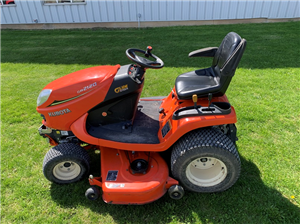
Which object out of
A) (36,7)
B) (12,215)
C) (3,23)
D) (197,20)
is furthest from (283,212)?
(3,23)

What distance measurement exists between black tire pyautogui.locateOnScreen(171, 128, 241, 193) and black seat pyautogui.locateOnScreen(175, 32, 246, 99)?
40 centimetres

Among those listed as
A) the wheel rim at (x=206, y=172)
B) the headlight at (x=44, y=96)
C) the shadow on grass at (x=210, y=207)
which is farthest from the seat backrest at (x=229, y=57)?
the headlight at (x=44, y=96)

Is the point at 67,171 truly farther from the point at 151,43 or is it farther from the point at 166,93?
the point at 151,43

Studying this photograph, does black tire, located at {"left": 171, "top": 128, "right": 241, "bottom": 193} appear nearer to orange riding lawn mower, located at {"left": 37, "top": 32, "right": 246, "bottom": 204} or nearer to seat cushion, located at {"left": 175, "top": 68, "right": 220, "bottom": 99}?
orange riding lawn mower, located at {"left": 37, "top": 32, "right": 246, "bottom": 204}

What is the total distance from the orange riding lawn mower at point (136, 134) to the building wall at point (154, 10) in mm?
6953

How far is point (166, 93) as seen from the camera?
4.41m

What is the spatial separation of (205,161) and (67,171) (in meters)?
1.52

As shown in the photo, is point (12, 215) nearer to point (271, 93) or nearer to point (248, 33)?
point (271, 93)

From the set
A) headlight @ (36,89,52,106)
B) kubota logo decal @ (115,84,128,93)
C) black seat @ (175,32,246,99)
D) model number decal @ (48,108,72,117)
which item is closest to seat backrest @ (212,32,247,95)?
black seat @ (175,32,246,99)

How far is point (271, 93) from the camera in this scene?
4188 mm

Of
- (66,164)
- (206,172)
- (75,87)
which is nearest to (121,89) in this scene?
(75,87)

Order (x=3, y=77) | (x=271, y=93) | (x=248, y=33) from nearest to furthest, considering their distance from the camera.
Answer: (x=271, y=93) < (x=3, y=77) < (x=248, y=33)

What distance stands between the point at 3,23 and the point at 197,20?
26.5 feet

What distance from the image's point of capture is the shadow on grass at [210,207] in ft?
7.09
